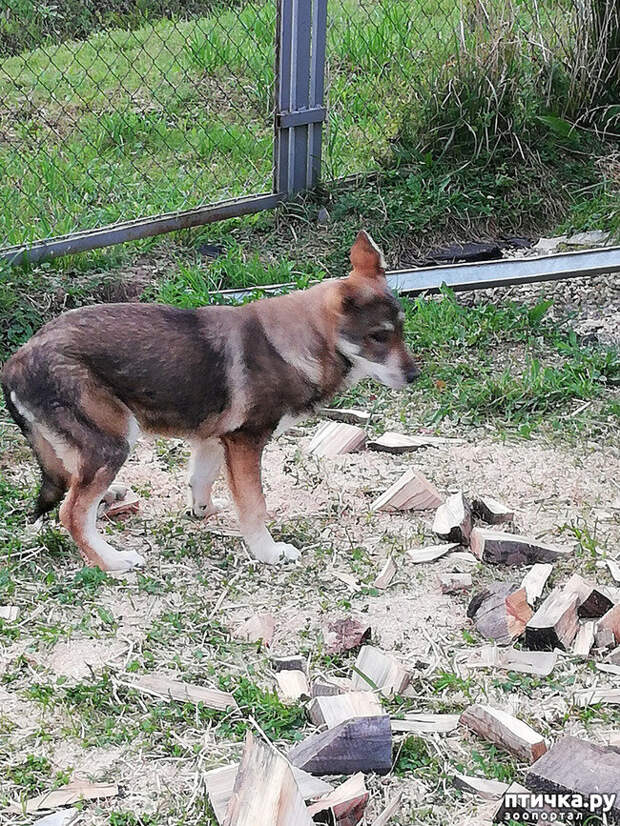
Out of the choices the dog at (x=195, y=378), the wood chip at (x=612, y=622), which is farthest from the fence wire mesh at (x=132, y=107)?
the wood chip at (x=612, y=622)

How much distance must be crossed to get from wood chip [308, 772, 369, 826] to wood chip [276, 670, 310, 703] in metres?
0.56

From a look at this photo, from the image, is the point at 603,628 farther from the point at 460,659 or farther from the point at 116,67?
the point at 116,67

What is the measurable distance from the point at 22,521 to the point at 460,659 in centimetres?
208

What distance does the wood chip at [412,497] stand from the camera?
517cm

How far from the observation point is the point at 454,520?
4.90 metres

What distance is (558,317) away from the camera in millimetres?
7223

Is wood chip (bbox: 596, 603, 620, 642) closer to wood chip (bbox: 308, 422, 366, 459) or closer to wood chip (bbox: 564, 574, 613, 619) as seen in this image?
wood chip (bbox: 564, 574, 613, 619)

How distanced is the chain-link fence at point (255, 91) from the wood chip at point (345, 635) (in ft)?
12.8

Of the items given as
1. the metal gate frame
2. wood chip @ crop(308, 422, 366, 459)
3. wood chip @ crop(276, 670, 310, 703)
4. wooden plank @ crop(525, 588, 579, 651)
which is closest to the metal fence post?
the metal gate frame

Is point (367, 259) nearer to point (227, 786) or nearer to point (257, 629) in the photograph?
point (257, 629)

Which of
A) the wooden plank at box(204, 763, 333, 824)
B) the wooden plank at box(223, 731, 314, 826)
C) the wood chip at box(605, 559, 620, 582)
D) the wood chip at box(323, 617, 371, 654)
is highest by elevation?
the wooden plank at box(223, 731, 314, 826)

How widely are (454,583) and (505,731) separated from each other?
105 centimetres

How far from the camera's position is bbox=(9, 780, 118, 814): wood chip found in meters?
3.32

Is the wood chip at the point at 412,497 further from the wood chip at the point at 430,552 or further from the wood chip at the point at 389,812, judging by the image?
the wood chip at the point at 389,812
